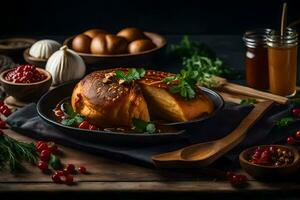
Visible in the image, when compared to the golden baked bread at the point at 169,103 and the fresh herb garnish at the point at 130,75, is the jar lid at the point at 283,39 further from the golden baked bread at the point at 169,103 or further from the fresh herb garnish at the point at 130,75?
the fresh herb garnish at the point at 130,75

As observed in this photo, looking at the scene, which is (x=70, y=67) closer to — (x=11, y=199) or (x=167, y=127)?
(x=167, y=127)

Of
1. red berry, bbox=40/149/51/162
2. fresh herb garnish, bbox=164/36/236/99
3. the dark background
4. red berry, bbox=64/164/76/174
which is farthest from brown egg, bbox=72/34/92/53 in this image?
red berry, bbox=64/164/76/174

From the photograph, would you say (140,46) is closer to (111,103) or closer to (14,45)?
(14,45)

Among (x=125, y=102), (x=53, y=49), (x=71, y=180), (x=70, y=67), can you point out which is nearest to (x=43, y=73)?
(x=70, y=67)

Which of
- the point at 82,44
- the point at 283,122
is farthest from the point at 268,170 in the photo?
the point at 82,44

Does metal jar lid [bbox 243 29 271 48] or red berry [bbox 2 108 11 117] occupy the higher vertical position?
metal jar lid [bbox 243 29 271 48]

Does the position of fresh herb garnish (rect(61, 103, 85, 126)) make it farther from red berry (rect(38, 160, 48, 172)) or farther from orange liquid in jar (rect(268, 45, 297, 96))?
orange liquid in jar (rect(268, 45, 297, 96))

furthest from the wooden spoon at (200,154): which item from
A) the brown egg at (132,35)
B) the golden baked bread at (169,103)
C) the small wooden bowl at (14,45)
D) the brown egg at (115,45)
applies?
the small wooden bowl at (14,45)
